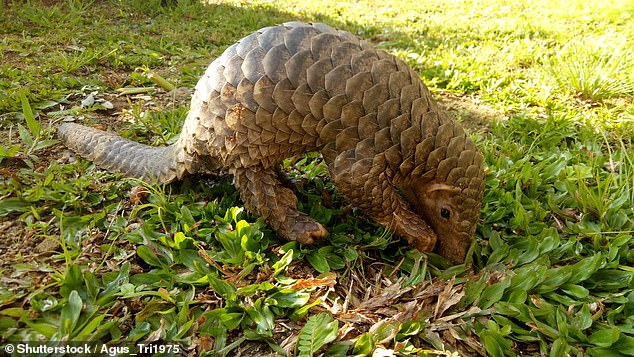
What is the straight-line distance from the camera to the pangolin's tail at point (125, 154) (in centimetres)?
252

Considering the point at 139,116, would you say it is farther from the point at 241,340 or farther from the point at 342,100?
the point at 241,340

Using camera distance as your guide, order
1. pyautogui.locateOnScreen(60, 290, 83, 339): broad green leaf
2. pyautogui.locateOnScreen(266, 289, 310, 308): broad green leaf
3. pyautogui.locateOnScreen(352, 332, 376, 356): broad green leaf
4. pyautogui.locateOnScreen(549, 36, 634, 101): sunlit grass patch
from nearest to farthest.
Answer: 1. pyautogui.locateOnScreen(60, 290, 83, 339): broad green leaf
2. pyautogui.locateOnScreen(352, 332, 376, 356): broad green leaf
3. pyautogui.locateOnScreen(266, 289, 310, 308): broad green leaf
4. pyautogui.locateOnScreen(549, 36, 634, 101): sunlit grass patch

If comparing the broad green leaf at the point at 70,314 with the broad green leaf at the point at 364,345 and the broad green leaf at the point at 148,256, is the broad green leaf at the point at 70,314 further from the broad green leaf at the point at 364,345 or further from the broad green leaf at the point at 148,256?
the broad green leaf at the point at 364,345

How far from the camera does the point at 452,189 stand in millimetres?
2223

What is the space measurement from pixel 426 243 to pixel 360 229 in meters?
0.38

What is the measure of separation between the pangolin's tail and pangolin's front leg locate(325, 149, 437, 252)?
892 millimetres

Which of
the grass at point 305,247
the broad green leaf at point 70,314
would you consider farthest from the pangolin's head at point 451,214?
the broad green leaf at point 70,314

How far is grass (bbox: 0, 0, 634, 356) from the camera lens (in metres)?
1.83

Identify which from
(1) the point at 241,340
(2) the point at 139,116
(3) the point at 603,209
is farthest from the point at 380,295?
(2) the point at 139,116

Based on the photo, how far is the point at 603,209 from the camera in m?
2.58

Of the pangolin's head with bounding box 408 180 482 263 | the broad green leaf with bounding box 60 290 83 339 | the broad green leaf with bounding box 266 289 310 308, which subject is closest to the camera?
the broad green leaf with bounding box 60 290 83 339

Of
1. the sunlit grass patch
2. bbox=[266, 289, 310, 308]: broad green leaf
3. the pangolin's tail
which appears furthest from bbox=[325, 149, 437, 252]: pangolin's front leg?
the sunlit grass patch

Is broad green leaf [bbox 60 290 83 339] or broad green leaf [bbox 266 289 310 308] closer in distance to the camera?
broad green leaf [bbox 60 290 83 339]

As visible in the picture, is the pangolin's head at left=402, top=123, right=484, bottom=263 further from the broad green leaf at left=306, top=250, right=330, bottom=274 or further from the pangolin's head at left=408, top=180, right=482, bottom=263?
the broad green leaf at left=306, top=250, right=330, bottom=274
